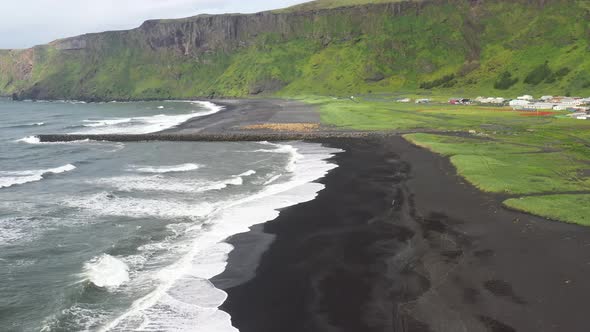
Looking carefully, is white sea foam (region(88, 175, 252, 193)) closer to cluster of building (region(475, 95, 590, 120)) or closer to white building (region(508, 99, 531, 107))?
cluster of building (region(475, 95, 590, 120))

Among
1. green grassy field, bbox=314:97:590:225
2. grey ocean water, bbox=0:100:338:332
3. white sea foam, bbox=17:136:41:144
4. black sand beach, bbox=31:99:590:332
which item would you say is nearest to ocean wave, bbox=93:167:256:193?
grey ocean water, bbox=0:100:338:332

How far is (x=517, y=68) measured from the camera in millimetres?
171125

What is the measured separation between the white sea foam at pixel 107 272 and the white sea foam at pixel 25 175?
30.5m

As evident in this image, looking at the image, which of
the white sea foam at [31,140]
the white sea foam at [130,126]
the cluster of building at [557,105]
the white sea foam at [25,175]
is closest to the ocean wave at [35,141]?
the white sea foam at [31,140]

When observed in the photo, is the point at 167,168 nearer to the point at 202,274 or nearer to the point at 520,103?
the point at 202,274

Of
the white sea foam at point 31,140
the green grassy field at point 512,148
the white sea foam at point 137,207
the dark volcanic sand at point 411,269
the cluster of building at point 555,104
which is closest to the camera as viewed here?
the dark volcanic sand at point 411,269

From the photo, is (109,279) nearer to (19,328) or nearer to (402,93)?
(19,328)

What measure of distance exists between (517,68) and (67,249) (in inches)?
6926

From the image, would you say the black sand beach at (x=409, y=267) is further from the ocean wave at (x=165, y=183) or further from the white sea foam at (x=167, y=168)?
the white sea foam at (x=167, y=168)

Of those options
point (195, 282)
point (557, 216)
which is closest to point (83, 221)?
point (195, 282)

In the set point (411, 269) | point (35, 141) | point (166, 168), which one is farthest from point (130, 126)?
point (411, 269)

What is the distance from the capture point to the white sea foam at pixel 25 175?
53.3m

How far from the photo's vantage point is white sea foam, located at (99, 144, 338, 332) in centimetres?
2070

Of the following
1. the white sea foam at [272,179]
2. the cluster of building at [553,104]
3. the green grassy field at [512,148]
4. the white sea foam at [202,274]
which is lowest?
the white sea foam at [202,274]
